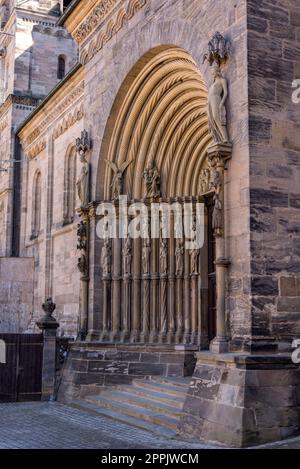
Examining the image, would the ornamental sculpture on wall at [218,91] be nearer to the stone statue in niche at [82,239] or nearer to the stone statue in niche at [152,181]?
the stone statue in niche at [152,181]

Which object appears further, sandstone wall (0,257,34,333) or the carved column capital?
sandstone wall (0,257,34,333)

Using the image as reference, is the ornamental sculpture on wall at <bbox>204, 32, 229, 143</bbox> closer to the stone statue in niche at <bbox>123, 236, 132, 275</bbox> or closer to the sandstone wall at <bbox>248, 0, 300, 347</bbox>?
the sandstone wall at <bbox>248, 0, 300, 347</bbox>

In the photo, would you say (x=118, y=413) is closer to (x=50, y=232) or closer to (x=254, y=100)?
(x=254, y=100)

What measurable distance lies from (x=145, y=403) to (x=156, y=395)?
29 centimetres

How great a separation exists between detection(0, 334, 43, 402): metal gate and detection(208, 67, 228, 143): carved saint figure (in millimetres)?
6830

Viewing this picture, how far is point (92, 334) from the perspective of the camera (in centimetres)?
1348

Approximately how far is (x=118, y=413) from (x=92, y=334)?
9.60 feet

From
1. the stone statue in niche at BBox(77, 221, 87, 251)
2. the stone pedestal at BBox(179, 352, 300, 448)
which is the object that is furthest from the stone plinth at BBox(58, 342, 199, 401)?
the stone pedestal at BBox(179, 352, 300, 448)

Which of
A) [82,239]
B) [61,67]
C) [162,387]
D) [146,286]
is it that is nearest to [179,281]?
[146,286]

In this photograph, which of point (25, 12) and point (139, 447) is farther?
point (25, 12)

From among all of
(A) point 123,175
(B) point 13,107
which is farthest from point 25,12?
(A) point 123,175

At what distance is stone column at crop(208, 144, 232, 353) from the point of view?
8.68m

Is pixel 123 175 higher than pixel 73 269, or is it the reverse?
pixel 123 175

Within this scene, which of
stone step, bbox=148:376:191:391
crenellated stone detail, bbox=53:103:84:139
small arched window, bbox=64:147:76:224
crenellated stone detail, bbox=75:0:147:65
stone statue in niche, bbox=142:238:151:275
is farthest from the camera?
small arched window, bbox=64:147:76:224
